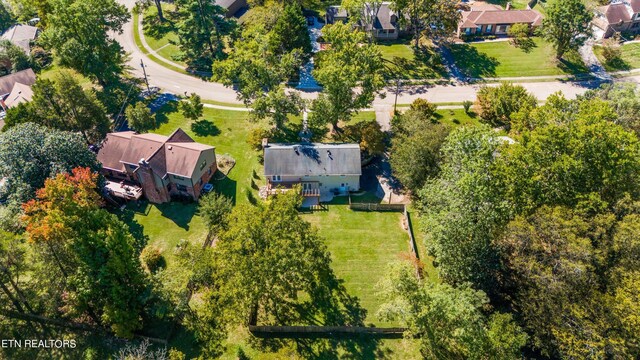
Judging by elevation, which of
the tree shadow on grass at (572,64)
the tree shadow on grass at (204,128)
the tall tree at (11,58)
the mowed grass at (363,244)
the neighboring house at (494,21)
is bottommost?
the mowed grass at (363,244)

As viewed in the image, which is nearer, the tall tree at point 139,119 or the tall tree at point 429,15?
the tall tree at point 139,119

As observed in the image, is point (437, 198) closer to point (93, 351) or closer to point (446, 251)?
point (446, 251)

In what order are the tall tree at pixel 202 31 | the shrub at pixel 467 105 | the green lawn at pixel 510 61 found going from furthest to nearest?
the green lawn at pixel 510 61 < the tall tree at pixel 202 31 < the shrub at pixel 467 105

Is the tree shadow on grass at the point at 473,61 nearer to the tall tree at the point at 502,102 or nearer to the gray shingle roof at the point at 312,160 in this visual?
the tall tree at the point at 502,102

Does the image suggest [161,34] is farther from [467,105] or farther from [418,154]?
[418,154]

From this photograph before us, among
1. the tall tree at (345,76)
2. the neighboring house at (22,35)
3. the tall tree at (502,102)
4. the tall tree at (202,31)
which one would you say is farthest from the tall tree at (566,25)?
the neighboring house at (22,35)

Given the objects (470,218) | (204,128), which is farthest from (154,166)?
(470,218)

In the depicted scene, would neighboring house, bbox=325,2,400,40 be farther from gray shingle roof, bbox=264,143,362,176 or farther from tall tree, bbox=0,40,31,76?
tall tree, bbox=0,40,31,76

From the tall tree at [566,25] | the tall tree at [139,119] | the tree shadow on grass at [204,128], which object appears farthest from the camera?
the tall tree at [566,25]

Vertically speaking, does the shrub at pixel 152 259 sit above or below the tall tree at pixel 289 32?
below
